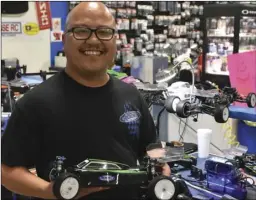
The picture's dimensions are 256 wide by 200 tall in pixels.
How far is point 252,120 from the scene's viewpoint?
2135 mm

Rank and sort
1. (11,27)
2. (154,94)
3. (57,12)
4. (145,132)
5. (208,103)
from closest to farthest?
1. (145,132)
2. (208,103)
3. (154,94)
4. (11,27)
5. (57,12)

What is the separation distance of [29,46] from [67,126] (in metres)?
3.80

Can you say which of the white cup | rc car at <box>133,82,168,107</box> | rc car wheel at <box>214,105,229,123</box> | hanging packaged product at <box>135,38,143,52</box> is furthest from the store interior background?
rc car wheel at <box>214,105,229,123</box>

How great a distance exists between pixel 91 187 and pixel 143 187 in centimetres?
17

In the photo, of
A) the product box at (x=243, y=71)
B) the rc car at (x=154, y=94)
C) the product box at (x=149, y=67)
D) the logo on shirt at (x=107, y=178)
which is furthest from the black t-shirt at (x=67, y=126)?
the product box at (x=149, y=67)

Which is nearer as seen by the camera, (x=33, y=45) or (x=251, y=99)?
(x=251, y=99)

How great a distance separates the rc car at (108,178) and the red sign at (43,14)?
3902 millimetres

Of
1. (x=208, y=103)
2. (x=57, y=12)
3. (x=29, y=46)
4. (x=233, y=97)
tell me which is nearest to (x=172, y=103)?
(x=208, y=103)

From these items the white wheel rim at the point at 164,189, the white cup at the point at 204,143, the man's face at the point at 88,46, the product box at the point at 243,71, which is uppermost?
the man's face at the point at 88,46

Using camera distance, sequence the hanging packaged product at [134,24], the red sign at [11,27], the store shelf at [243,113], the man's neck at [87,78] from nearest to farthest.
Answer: the man's neck at [87,78], the store shelf at [243,113], the red sign at [11,27], the hanging packaged product at [134,24]

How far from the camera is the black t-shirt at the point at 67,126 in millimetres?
1277

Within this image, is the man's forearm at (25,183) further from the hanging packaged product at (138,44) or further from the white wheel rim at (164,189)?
the hanging packaged product at (138,44)

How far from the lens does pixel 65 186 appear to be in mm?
1163

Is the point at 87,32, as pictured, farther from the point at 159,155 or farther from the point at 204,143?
the point at 204,143
